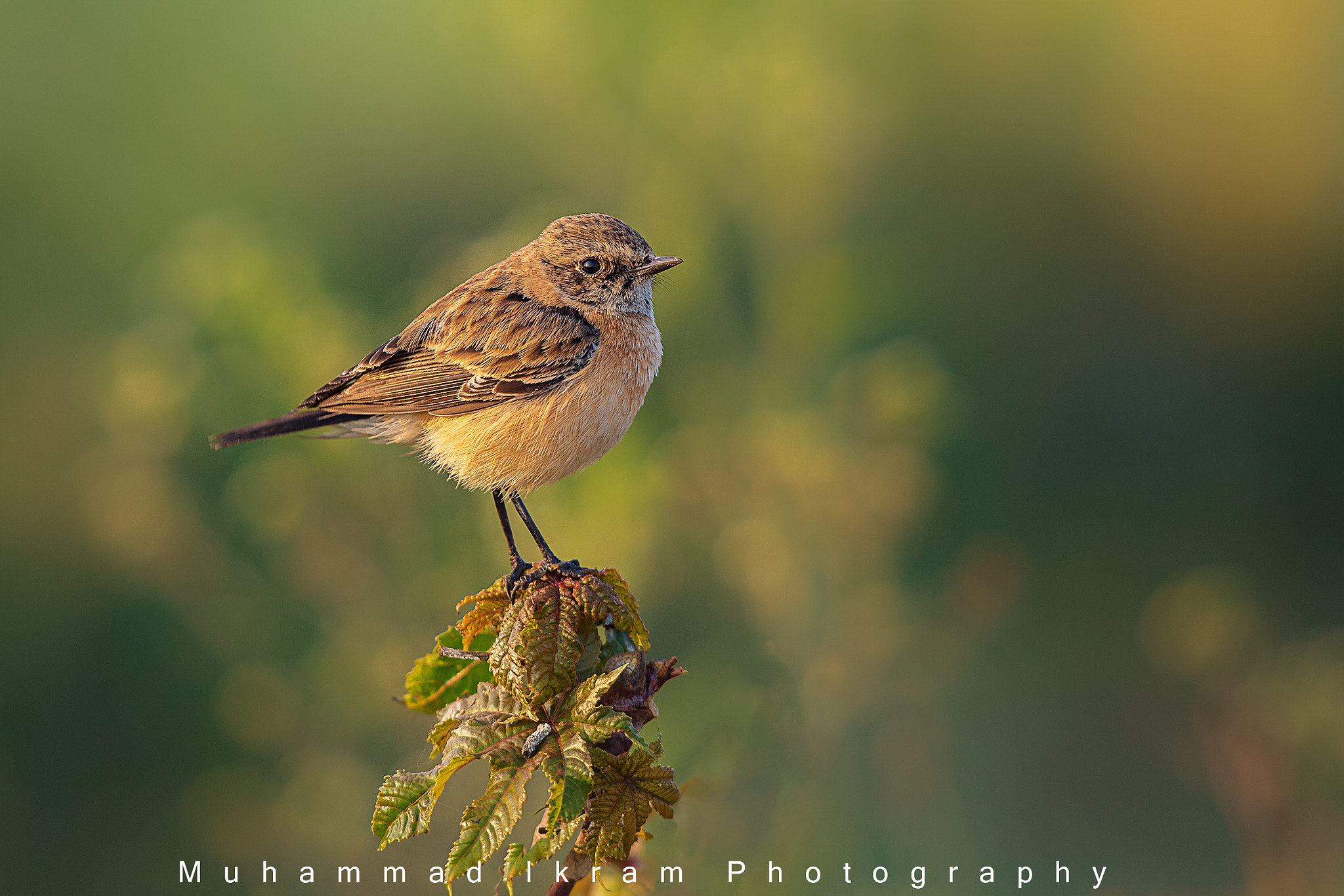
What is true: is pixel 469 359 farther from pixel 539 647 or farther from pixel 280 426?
pixel 539 647

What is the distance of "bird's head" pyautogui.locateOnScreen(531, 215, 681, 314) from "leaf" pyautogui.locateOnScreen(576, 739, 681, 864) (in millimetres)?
2010

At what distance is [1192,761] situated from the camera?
589cm

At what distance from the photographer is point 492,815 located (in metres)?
1.78

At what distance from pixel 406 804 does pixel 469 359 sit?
193 cm

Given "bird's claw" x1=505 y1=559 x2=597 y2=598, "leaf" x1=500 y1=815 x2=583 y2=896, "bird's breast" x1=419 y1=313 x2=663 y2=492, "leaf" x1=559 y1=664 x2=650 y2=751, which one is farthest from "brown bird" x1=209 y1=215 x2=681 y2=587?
"leaf" x1=500 y1=815 x2=583 y2=896

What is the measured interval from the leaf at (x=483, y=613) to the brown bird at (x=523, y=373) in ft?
2.56

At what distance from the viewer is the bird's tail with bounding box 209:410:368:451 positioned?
283 centimetres

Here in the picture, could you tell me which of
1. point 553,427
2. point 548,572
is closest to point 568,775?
point 548,572

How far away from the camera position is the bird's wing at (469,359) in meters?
3.38

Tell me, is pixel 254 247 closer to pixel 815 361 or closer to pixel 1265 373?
pixel 815 361

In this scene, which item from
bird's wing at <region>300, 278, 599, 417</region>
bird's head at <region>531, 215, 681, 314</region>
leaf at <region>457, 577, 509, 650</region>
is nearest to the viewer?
leaf at <region>457, 577, 509, 650</region>

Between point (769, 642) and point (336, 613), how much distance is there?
1.94 metres

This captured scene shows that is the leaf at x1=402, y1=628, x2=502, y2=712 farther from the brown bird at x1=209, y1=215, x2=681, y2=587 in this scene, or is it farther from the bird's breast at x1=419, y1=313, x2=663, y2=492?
the bird's breast at x1=419, y1=313, x2=663, y2=492

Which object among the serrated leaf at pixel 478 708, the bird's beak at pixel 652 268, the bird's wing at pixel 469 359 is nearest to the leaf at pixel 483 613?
the serrated leaf at pixel 478 708
